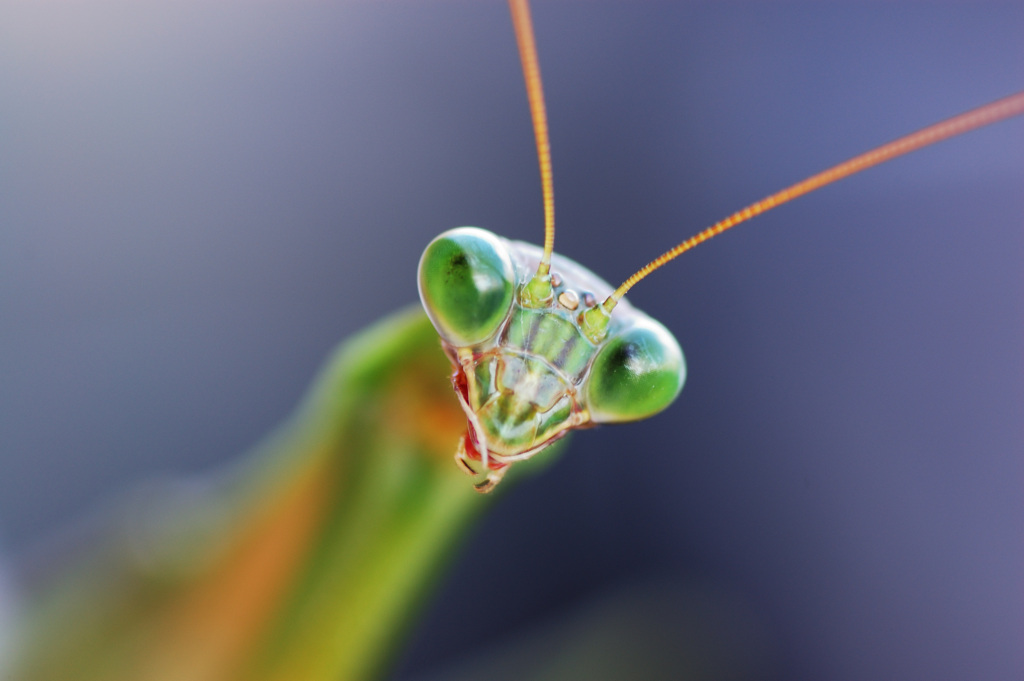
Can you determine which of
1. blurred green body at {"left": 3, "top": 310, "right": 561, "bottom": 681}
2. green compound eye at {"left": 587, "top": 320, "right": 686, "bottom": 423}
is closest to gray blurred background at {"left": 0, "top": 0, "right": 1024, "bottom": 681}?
blurred green body at {"left": 3, "top": 310, "right": 561, "bottom": 681}

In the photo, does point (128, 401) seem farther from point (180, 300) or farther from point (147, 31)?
Answer: point (147, 31)

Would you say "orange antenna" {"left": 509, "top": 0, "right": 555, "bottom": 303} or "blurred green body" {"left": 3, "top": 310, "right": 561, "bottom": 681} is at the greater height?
"orange antenna" {"left": 509, "top": 0, "right": 555, "bottom": 303}

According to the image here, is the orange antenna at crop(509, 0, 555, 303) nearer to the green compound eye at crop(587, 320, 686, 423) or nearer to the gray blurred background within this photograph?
the green compound eye at crop(587, 320, 686, 423)

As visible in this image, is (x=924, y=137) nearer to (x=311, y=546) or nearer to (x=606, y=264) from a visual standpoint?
(x=311, y=546)

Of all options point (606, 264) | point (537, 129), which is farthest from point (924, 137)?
point (606, 264)

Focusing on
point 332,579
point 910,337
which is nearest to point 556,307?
point 332,579

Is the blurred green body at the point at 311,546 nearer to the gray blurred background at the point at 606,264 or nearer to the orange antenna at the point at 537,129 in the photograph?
the orange antenna at the point at 537,129

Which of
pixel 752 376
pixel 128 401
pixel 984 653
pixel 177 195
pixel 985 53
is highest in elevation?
pixel 177 195
